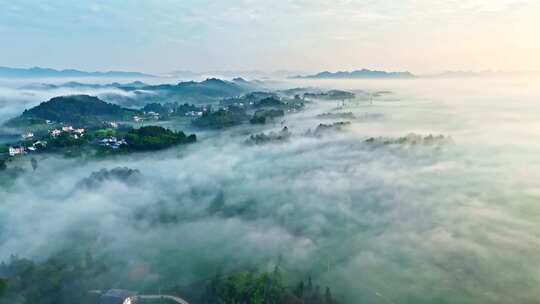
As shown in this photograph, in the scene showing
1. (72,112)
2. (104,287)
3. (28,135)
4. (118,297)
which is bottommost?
(104,287)

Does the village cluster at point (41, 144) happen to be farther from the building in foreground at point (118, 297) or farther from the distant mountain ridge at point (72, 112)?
the building in foreground at point (118, 297)

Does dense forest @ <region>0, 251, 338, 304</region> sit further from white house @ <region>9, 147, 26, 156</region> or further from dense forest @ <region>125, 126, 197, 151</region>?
dense forest @ <region>125, 126, 197, 151</region>

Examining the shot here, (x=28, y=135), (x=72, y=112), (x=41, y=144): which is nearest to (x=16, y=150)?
(x=41, y=144)

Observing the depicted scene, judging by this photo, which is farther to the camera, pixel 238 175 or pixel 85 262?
pixel 238 175

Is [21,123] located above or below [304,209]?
above

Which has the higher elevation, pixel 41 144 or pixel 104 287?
pixel 41 144

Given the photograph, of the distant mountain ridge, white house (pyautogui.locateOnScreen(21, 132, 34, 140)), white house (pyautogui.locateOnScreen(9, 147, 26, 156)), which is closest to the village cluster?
white house (pyautogui.locateOnScreen(9, 147, 26, 156))

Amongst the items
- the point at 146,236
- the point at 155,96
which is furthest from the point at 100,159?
the point at 155,96

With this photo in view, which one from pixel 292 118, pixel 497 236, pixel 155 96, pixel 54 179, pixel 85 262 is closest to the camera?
pixel 85 262

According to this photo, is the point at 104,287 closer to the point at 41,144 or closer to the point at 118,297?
the point at 118,297

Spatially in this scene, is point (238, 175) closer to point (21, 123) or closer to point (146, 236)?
point (146, 236)

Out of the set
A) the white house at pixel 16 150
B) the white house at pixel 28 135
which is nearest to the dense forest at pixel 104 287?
the white house at pixel 16 150
